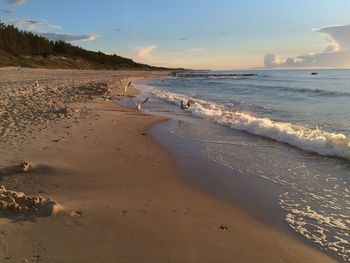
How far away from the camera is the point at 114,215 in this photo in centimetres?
475

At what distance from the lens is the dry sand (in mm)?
3875

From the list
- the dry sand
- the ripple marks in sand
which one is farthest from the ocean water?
the ripple marks in sand

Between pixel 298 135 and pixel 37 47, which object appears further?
pixel 37 47

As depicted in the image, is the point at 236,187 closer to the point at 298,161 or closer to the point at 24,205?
the point at 298,161

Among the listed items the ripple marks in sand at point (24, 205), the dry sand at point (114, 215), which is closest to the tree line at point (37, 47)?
the dry sand at point (114, 215)

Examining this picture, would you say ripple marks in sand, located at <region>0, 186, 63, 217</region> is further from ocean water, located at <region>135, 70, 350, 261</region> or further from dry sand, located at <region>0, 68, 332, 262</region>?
ocean water, located at <region>135, 70, 350, 261</region>

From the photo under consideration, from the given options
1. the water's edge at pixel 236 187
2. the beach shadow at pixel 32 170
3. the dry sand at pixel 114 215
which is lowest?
the water's edge at pixel 236 187

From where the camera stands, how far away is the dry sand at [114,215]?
3875 mm

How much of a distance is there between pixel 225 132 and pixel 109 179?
6.49 m

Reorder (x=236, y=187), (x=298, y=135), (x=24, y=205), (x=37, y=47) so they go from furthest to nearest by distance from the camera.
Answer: (x=37, y=47)
(x=298, y=135)
(x=236, y=187)
(x=24, y=205)

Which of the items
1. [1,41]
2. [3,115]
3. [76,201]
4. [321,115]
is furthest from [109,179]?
[1,41]

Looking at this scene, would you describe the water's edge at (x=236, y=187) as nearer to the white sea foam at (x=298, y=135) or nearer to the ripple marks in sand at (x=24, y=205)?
the ripple marks in sand at (x=24, y=205)

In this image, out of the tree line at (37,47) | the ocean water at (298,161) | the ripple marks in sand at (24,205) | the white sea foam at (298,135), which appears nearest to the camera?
the ripple marks in sand at (24,205)

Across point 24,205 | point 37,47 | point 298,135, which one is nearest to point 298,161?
point 298,135
